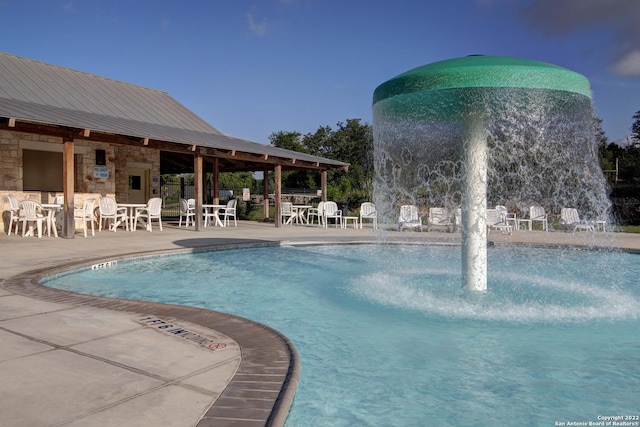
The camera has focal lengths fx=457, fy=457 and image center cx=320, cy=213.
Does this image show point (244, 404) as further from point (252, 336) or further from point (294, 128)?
point (294, 128)

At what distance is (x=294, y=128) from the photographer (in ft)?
152

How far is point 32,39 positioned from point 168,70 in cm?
483

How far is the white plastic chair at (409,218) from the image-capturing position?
1308cm

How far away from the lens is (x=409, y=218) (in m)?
13.3

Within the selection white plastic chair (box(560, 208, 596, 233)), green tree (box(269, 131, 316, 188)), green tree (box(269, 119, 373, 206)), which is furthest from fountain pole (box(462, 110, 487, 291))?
green tree (box(269, 131, 316, 188))

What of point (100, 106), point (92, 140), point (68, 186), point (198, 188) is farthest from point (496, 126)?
point (100, 106)

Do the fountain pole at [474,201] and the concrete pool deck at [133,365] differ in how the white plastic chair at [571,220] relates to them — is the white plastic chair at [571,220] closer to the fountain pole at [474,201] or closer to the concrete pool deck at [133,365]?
the fountain pole at [474,201]

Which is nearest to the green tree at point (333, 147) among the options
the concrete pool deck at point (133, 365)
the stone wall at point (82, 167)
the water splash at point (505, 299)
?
the stone wall at point (82, 167)

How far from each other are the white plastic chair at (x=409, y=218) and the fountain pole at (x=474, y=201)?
7904 mm

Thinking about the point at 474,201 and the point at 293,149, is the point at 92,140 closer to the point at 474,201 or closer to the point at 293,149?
the point at 474,201

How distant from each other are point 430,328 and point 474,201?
1566mm

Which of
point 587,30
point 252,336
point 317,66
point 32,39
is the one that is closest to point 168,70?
point 32,39

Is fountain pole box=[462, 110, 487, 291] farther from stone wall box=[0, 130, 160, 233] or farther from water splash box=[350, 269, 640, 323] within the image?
stone wall box=[0, 130, 160, 233]

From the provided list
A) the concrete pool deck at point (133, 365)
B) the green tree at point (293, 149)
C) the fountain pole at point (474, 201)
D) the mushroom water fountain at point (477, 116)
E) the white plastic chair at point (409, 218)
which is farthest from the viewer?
the green tree at point (293, 149)
